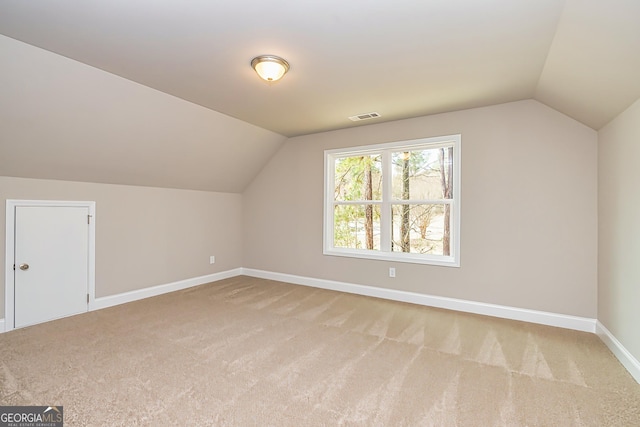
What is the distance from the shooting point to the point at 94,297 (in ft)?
12.4

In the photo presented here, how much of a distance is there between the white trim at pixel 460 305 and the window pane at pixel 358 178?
1.37 m

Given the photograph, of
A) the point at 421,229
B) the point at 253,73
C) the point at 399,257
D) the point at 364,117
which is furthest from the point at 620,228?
the point at 253,73

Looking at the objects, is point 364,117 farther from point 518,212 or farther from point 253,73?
point 518,212

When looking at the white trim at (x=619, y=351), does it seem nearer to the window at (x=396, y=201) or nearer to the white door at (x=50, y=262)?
the window at (x=396, y=201)

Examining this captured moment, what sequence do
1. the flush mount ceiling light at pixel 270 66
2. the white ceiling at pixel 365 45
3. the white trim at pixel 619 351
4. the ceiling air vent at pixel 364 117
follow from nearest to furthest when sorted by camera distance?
the white ceiling at pixel 365 45
the white trim at pixel 619 351
the flush mount ceiling light at pixel 270 66
the ceiling air vent at pixel 364 117

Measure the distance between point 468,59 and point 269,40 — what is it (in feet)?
5.37

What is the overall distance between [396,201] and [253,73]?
256 centimetres

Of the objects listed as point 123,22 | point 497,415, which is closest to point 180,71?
point 123,22

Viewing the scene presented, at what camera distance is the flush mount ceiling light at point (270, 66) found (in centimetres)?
249

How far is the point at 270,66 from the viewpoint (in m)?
2.53

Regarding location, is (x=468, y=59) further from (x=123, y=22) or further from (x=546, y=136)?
(x=123, y=22)

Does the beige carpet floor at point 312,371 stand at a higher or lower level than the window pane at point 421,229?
lower

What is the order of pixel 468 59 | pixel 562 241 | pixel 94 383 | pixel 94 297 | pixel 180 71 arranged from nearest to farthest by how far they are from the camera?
pixel 94 383, pixel 468 59, pixel 180 71, pixel 562 241, pixel 94 297

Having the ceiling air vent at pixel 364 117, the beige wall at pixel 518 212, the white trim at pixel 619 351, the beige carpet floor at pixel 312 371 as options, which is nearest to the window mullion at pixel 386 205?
the beige wall at pixel 518 212
